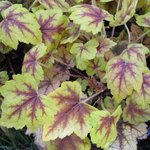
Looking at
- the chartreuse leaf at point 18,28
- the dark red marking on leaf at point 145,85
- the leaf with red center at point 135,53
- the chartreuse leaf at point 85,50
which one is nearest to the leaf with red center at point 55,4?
the chartreuse leaf at point 18,28

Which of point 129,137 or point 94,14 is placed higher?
point 94,14

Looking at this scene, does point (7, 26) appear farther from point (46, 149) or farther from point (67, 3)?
point (46, 149)

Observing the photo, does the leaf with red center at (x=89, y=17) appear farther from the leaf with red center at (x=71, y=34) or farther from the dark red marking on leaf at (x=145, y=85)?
the dark red marking on leaf at (x=145, y=85)

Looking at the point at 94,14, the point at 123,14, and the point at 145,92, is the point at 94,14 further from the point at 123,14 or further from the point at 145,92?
the point at 145,92

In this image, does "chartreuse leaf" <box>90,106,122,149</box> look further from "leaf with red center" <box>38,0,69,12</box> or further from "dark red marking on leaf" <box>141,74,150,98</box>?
"leaf with red center" <box>38,0,69,12</box>

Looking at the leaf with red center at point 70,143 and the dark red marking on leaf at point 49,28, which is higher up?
the dark red marking on leaf at point 49,28

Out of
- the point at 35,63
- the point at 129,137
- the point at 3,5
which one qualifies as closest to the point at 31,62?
the point at 35,63
